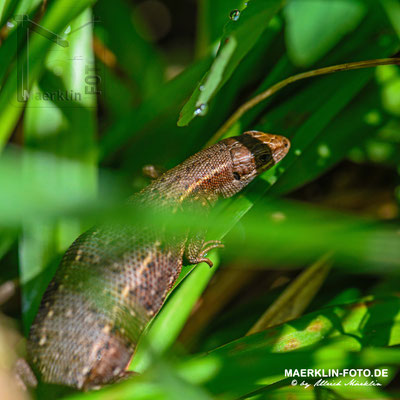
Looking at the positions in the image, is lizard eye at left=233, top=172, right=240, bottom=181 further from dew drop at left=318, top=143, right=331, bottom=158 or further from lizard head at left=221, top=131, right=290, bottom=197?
dew drop at left=318, top=143, right=331, bottom=158

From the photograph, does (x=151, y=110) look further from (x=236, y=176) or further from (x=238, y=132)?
(x=236, y=176)

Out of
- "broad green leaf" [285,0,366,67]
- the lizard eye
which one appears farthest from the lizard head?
"broad green leaf" [285,0,366,67]

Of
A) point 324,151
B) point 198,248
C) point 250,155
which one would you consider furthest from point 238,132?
point 198,248

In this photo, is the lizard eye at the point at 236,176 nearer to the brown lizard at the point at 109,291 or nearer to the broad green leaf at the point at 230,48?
the brown lizard at the point at 109,291

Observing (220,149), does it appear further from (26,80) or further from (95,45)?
(95,45)

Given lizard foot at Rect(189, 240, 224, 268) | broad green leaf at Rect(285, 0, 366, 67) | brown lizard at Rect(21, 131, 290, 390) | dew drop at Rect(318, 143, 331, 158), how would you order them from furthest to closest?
dew drop at Rect(318, 143, 331, 158) → lizard foot at Rect(189, 240, 224, 268) → brown lizard at Rect(21, 131, 290, 390) → broad green leaf at Rect(285, 0, 366, 67)

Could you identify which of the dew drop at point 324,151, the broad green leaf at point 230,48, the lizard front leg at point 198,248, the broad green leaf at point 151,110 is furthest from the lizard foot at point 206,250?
the broad green leaf at point 151,110

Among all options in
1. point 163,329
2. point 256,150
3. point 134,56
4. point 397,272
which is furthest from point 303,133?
point 134,56
